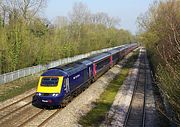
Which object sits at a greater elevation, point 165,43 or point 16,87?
point 165,43

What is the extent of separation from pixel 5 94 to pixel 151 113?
1253 cm

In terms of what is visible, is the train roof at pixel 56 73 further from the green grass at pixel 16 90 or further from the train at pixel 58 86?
the green grass at pixel 16 90

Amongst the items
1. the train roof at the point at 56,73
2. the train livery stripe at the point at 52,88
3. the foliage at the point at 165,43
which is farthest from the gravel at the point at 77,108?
the foliage at the point at 165,43

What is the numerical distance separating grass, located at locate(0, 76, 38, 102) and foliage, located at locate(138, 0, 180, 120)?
479 inches

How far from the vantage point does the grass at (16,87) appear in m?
25.3

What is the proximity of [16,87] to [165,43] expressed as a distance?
1460 centimetres

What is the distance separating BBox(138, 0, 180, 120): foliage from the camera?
37.1 ft

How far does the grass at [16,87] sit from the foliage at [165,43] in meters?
12.2

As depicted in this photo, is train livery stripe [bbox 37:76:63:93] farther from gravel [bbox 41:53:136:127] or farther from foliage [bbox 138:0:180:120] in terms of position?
foliage [bbox 138:0:180:120]

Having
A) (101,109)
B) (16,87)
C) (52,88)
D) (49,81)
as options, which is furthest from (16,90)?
(101,109)

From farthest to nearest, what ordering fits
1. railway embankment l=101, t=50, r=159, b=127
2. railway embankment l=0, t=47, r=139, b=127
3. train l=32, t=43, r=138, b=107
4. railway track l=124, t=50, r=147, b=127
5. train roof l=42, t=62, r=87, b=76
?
train roof l=42, t=62, r=87, b=76 < train l=32, t=43, r=138, b=107 < railway embankment l=101, t=50, r=159, b=127 < railway track l=124, t=50, r=147, b=127 < railway embankment l=0, t=47, r=139, b=127

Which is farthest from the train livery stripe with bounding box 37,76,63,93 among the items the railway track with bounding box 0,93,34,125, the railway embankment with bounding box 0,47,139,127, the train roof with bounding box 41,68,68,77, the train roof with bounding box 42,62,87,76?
the railway track with bounding box 0,93,34,125

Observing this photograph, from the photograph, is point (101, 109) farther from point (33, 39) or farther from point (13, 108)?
point (33, 39)

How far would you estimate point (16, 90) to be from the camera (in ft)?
89.6
